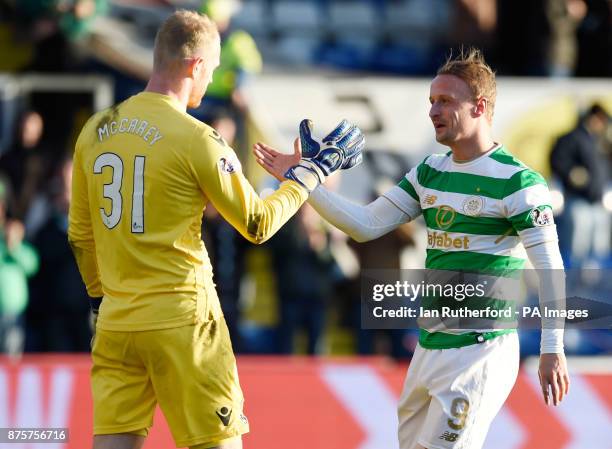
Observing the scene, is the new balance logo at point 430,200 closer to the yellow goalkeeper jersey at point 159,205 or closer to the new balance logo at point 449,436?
the yellow goalkeeper jersey at point 159,205

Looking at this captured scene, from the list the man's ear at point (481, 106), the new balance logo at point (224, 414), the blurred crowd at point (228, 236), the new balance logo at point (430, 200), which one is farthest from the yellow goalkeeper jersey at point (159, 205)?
the blurred crowd at point (228, 236)

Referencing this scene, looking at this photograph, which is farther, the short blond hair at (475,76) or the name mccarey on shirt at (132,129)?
the short blond hair at (475,76)

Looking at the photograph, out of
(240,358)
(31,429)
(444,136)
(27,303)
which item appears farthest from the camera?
(27,303)

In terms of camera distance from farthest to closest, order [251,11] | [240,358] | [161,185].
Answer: [251,11] < [240,358] < [161,185]

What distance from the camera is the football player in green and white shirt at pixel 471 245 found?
17.7 ft

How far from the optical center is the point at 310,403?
8234mm

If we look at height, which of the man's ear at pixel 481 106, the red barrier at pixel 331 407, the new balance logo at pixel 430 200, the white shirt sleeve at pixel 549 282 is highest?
the man's ear at pixel 481 106

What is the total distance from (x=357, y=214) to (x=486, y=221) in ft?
2.30

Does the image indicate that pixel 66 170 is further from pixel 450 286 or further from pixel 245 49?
pixel 450 286

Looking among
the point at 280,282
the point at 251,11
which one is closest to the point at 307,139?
the point at 280,282

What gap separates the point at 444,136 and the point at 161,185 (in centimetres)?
135

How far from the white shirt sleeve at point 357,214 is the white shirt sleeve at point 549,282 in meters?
0.82

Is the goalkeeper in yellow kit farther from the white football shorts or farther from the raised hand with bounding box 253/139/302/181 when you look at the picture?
the white football shorts

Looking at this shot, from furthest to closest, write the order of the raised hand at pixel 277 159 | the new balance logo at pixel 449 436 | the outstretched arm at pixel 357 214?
the outstretched arm at pixel 357 214
the raised hand at pixel 277 159
the new balance logo at pixel 449 436
